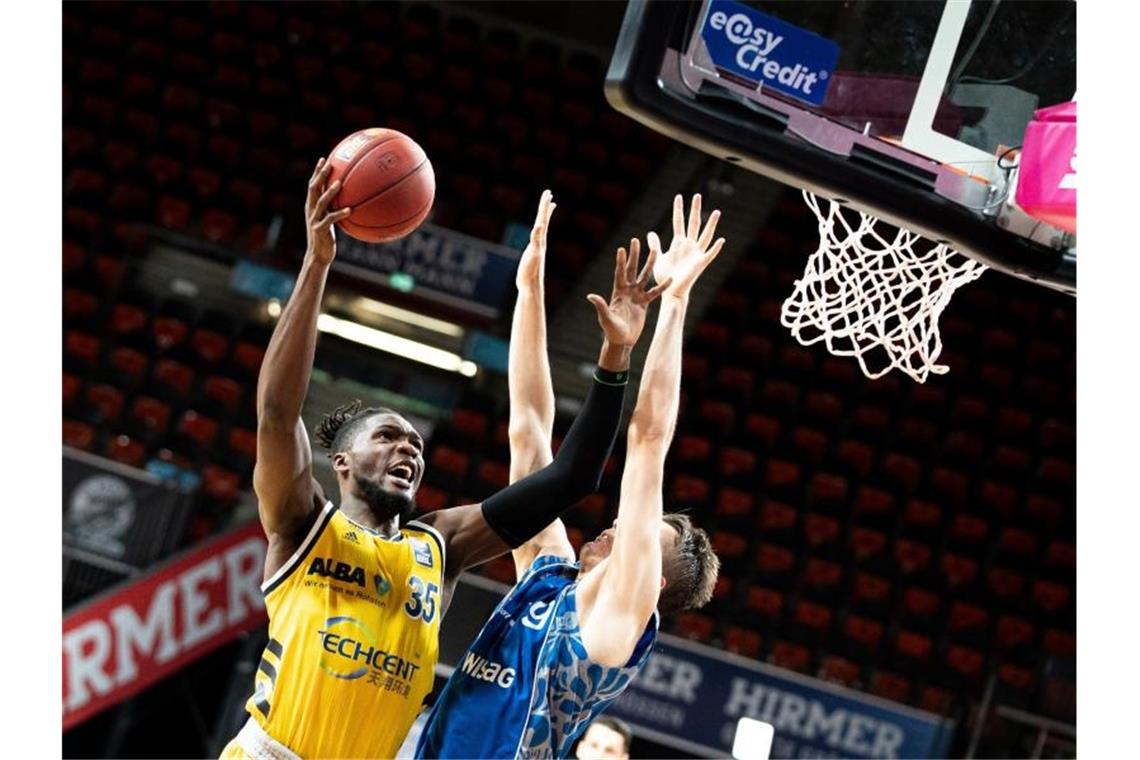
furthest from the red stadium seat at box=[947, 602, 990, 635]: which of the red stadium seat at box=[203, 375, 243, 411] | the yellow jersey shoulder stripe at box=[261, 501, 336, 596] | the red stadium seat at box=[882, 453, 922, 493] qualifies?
the yellow jersey shoulder stripe at box=[261, 501, 336, 596]

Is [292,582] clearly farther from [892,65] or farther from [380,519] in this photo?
[892,65]

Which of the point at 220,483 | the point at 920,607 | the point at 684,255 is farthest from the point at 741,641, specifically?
the point at 684,255

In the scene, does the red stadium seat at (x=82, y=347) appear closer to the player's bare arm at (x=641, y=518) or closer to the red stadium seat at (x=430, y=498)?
the red stadium seat at (x=430, y=498)

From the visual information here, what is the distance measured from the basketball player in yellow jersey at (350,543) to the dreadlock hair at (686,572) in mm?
258

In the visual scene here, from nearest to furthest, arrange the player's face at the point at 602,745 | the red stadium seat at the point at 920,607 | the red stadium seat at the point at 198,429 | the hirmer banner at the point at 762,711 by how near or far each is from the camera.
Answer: the player's face at the point at 602,745, the hirmer banner at the point at 762,711, the red stadium seat at the point at 920,607, the red stadium seat at the point at 198,429

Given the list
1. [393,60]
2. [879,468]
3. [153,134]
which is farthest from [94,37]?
[879,468]

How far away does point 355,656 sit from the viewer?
10.00ft

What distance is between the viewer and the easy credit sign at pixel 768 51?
3.58m

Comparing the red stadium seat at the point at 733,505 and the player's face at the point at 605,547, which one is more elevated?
the red stadium seat at the point at 733,505

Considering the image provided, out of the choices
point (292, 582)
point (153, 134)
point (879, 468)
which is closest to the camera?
point (292, 582)

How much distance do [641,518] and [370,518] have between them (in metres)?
0.56

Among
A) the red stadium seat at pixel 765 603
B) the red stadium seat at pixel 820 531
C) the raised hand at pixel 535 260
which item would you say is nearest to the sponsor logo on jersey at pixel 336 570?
the raised hand at pixel 535 260

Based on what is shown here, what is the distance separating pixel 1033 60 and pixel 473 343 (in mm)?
7271
